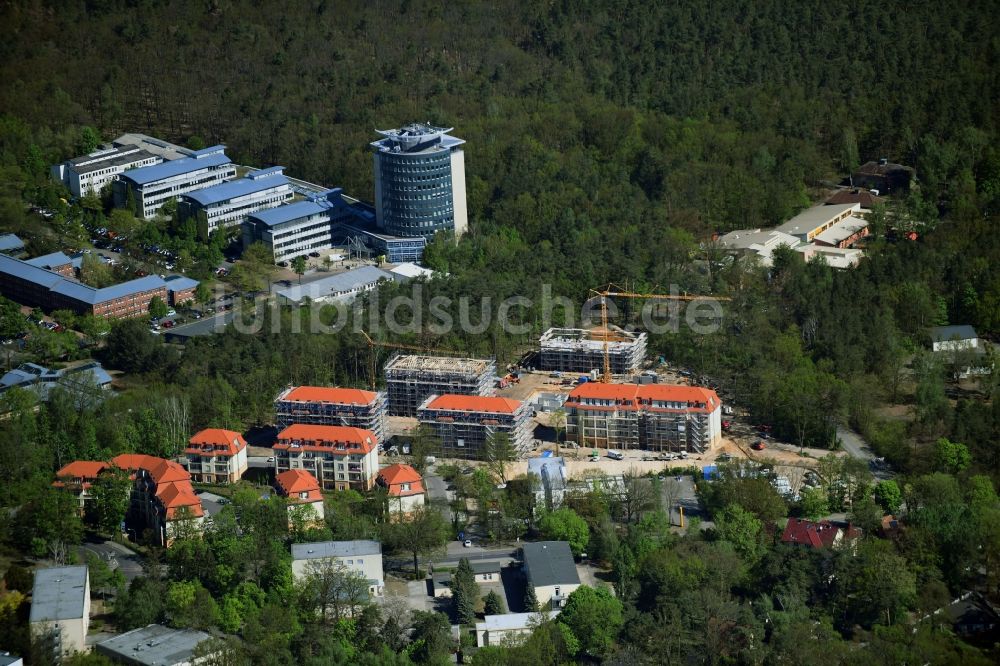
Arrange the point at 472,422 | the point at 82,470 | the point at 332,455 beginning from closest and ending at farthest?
the point at 82,470, the point at 332,455, the point at 472,422

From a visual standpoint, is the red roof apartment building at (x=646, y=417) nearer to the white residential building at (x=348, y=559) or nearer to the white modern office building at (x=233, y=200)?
the white residential building at (x=348, y=559)

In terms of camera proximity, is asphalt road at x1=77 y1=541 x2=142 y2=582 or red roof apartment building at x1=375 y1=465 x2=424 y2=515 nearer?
asphalt road at x1=77 y1=541 x2=142 y2=582

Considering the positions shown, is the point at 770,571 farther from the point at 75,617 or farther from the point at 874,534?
the point at 75,617

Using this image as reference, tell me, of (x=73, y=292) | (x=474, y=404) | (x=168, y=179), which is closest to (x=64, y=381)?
(x=73, y=292)

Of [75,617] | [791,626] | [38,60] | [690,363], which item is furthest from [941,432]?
[38,60]

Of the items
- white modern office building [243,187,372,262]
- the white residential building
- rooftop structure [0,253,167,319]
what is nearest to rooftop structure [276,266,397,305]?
white modern office building [243,187,372,262]

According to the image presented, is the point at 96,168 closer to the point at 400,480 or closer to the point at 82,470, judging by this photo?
the point at 82,470

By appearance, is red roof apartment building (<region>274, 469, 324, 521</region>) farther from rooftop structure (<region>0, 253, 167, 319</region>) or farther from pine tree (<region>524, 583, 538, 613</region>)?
rooftop structure (<region>0, 253, 167, 319</region>)
